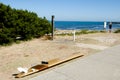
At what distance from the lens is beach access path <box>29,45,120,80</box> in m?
5.71

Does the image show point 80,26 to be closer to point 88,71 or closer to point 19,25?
point 19,25

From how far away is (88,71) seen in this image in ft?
20.6

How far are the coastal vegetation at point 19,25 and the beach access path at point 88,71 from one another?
17.7 ft

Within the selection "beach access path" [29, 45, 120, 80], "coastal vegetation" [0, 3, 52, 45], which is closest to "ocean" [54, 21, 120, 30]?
"coastal vegetation" [0, 3, 52, 45]

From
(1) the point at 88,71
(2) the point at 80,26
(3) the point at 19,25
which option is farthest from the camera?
(2) the point at 80,26

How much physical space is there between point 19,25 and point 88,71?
270 inches

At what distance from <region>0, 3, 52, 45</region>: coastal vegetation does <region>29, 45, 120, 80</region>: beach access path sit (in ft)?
17.7

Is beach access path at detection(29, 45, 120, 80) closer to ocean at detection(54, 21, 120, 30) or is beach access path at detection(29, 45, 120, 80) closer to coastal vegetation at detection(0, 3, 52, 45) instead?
coastal vegetation at detection(0, 3, 52, 45)

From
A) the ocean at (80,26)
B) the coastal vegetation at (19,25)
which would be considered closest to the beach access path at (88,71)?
the coastal vegetation at (19,25)

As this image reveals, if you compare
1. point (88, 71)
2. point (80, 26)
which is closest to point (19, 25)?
point (88, 71)

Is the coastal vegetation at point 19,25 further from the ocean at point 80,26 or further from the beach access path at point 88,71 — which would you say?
the beach access path at point 88,71

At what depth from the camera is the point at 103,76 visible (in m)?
5.85

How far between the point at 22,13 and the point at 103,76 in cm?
813

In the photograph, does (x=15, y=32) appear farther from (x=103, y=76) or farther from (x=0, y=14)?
(x=103, y=76)
